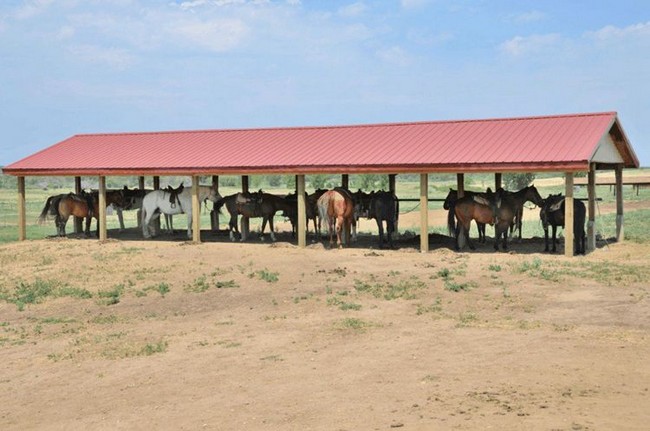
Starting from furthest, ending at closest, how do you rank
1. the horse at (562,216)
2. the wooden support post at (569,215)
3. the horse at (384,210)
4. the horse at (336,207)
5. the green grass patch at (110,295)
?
the horse at (384,210), the horse at (336,207), the horse at (562,216), the wooden support post at (569,215), the green grass patch at (110,295)

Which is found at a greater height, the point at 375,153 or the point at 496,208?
the point at 375,153

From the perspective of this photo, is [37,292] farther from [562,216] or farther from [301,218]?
[562,216]

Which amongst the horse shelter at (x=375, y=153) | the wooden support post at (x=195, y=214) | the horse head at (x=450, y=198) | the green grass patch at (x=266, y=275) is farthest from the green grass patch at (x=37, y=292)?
the horse head at (x=450, y=198)

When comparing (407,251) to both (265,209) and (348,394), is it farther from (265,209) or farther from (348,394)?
(348,394)

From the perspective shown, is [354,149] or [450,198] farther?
[354,149]

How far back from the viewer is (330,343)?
1163cm

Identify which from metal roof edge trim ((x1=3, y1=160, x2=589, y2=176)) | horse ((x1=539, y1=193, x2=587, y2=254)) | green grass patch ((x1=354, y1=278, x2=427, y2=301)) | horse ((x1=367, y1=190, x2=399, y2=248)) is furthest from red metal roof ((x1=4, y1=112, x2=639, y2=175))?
green grass patch ((x1=354, y1=278, x2=427, y2=301))

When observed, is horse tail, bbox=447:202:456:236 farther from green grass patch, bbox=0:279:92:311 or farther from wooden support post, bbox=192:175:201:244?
green grass patch, bbox=0:279:92:311

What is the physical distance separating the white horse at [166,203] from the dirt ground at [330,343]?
19.6 feet

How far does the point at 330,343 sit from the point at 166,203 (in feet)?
55.6

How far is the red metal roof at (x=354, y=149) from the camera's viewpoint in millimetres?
21172

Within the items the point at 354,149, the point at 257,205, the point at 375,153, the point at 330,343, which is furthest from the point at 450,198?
the point at 330,343

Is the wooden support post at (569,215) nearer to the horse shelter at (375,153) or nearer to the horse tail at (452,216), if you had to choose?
the horse shelter at (375,153)

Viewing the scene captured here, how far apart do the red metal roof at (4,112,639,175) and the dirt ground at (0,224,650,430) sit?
109 inches
